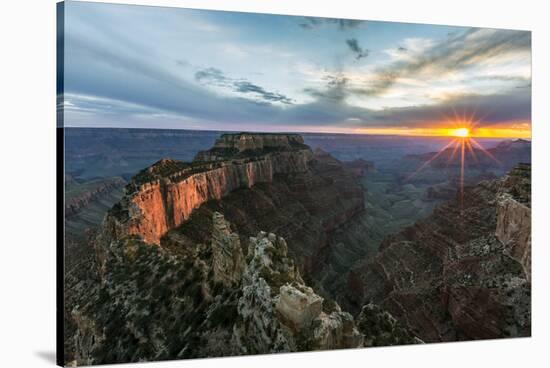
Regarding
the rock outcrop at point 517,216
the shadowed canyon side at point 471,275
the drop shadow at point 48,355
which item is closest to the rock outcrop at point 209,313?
the drop shadow at point 48,355

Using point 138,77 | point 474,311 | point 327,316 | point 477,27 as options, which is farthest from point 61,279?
point 477,27

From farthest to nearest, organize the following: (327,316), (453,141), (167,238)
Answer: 1. (167,238)
2. (453,141)
3. (327,316)

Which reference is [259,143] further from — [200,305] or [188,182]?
[200,305]

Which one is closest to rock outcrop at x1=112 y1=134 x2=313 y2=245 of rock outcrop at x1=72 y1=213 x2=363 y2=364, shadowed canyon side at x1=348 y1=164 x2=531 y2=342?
rock outcrop at x1=72 y1=213 x2=363 y2=364

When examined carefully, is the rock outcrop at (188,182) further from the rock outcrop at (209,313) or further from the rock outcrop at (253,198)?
the rock outcrop at (209,313)

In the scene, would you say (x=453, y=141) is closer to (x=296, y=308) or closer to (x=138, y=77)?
(x=296, y=308)

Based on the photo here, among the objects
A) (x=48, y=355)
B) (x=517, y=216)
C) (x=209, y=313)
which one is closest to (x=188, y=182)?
(x=209, y=313)
